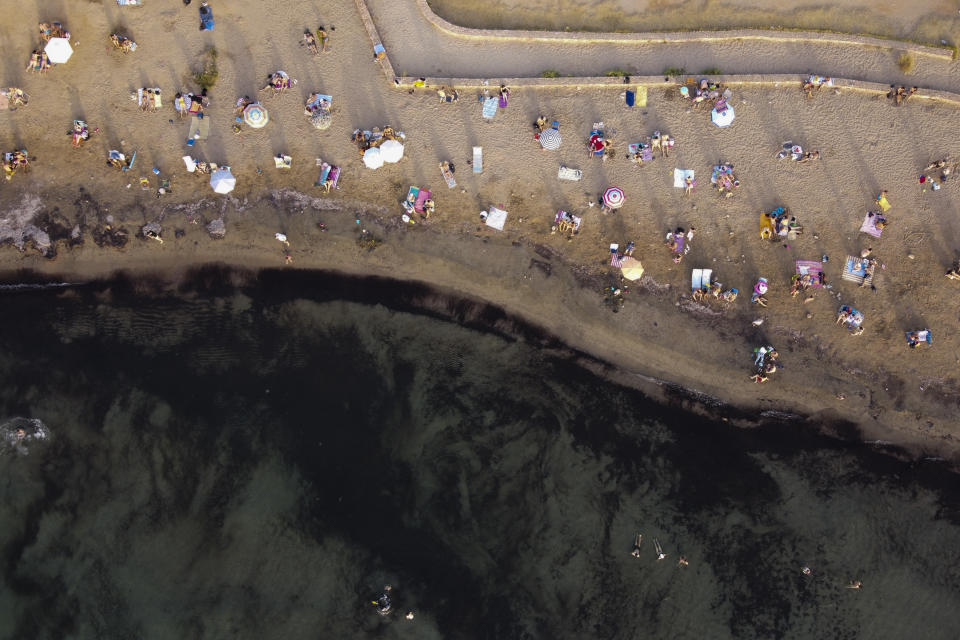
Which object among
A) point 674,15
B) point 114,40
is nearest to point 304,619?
point 114,40

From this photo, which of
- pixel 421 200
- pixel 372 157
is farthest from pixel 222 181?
pixel 421 200

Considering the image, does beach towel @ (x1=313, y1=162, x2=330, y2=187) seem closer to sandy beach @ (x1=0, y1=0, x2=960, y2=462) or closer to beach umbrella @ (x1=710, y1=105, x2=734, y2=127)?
sandy beach @ (x1=0, y1=0, x2=960, y2=462)

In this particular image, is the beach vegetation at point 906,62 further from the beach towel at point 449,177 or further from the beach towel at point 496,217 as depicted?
the beach towel at point 449,177

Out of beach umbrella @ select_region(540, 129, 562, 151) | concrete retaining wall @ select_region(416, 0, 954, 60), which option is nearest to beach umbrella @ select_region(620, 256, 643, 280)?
beach umbrella @ select_region(540, 129, 562, 151)

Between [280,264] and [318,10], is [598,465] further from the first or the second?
[318,10]

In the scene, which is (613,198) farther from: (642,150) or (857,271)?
(857,271)
